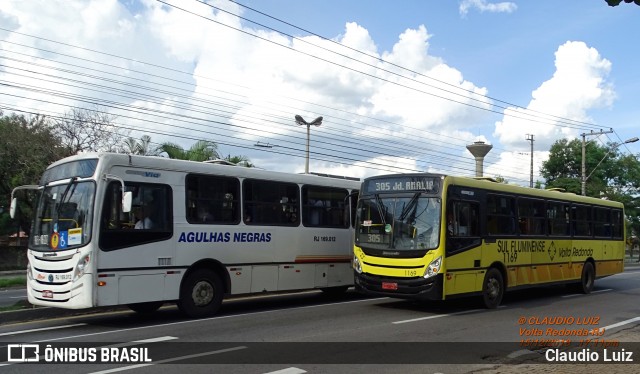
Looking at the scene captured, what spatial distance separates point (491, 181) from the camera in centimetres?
1505

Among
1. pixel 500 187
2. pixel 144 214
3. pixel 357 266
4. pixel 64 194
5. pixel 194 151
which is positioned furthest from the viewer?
pixel 194 151

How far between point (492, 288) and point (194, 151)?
62.4 feet

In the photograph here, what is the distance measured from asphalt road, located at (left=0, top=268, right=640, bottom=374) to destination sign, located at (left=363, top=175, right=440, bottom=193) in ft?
9.03

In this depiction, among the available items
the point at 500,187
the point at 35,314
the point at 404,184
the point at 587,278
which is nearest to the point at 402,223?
the point at 404,184

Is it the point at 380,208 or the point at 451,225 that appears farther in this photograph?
the point at 380,208

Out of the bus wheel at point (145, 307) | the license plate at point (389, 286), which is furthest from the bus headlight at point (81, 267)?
the license plate at point (389, 286)

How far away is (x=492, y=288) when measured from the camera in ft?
45.7

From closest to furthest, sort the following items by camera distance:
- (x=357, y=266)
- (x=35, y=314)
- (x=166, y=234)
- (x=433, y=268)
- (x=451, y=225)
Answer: (x=166, y=234)
(x=35, y=314)
(x=433, y=268)
(x=451, y=225)
(x=357, y=266)

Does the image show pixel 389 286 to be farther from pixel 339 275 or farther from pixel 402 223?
pixel 339 275

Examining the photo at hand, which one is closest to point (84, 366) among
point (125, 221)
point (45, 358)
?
point (45, 358)

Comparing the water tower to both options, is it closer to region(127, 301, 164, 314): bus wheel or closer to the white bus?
the white bus

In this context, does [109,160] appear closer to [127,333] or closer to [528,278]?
[127,333]

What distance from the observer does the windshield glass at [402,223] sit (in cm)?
1234

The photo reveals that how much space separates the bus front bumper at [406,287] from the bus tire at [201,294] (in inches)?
129
